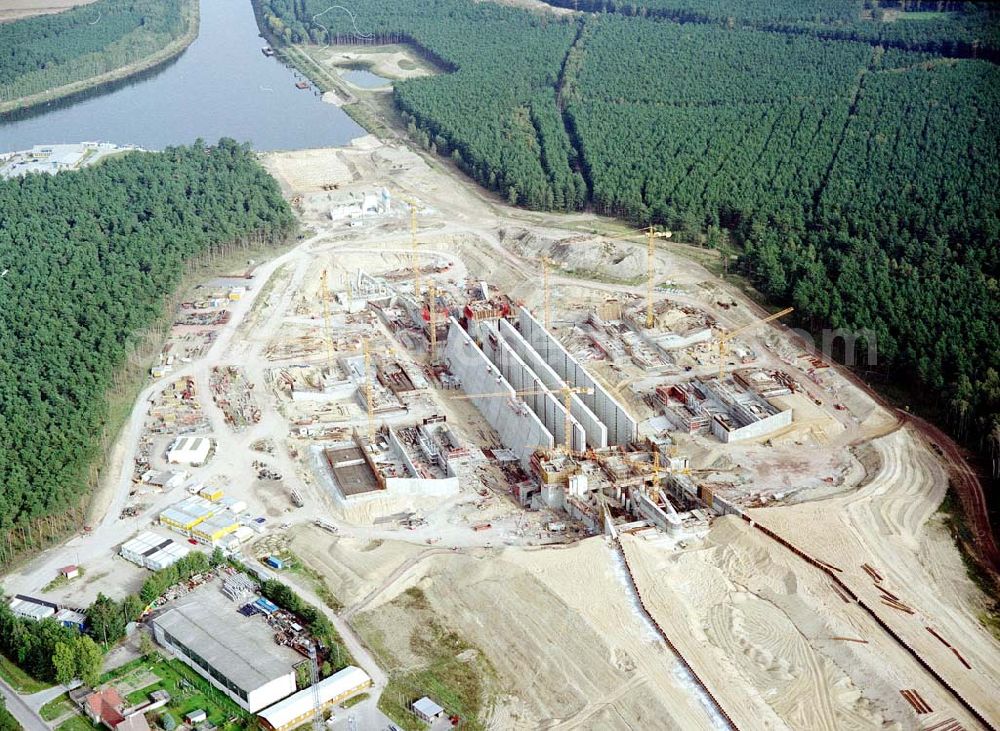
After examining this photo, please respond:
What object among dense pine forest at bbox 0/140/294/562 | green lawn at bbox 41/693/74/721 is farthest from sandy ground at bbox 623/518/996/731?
dense pine forest at bbox 0/140/294/562

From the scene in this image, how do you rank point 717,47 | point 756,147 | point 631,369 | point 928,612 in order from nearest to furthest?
point 928,612, point 631,369, point 756,147, point 717,47

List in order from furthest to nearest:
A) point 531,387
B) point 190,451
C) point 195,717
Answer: point 531,387 < point 190,451 < point 195,717

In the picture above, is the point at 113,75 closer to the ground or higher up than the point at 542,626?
closer to the ground

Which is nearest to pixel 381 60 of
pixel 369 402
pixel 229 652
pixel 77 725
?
pixel 369 402

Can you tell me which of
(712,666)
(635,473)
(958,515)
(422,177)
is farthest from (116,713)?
(422,177)

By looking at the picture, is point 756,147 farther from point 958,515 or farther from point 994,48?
point 958,515

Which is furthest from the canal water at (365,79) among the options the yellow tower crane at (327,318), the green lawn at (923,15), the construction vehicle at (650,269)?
the green lawn at (923,15)

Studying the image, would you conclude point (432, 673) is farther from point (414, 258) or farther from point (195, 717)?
point (414, 258)
